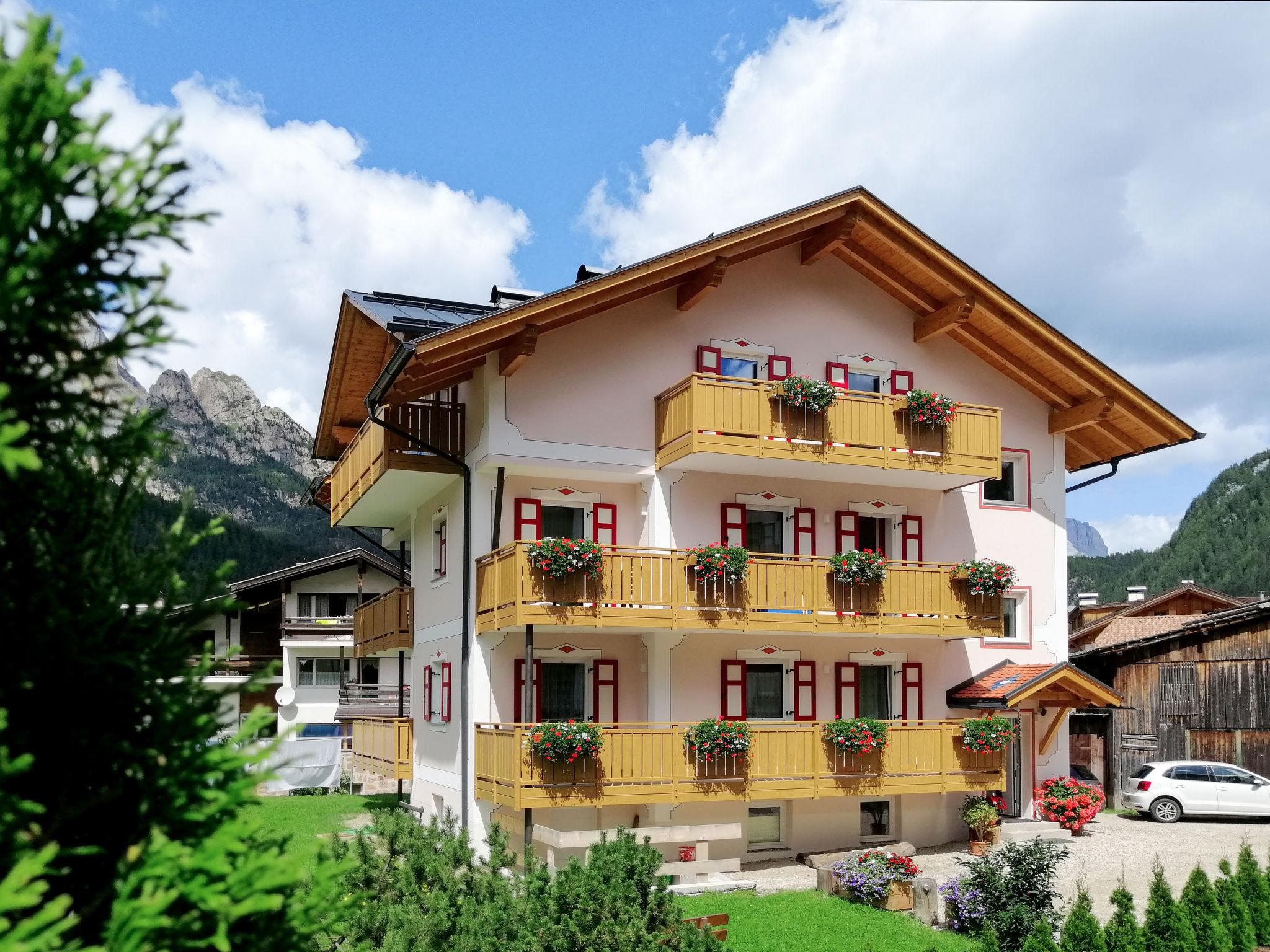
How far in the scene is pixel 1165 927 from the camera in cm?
1344

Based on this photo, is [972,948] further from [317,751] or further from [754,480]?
[317,751]

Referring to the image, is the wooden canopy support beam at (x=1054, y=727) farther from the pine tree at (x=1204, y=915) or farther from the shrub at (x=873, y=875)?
the pine tree at (x=1204, y=915)

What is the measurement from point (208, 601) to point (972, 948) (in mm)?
11635

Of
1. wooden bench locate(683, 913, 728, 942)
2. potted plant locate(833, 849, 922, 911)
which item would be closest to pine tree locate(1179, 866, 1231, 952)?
potted plant locate(833, 849, 922, 911)

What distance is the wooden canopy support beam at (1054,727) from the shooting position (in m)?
24.3

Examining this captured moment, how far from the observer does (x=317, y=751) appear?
123 ft

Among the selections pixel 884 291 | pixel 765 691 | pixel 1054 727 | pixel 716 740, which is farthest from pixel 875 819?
pixel 884 291

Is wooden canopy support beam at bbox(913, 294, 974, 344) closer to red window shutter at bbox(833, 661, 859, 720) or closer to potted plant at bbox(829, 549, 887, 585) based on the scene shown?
potted plant at bbox(829, 549, 887, 585)

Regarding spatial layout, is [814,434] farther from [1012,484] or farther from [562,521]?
[1012,484]

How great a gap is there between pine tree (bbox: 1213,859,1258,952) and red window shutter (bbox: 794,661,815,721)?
882cm

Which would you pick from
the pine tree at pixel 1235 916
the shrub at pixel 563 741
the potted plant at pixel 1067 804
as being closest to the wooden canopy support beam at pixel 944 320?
the potted plant at pixel 1067 804

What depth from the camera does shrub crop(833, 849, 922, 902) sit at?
58.6 feet

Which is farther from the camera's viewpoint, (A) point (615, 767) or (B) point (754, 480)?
(B) point (754, 480)

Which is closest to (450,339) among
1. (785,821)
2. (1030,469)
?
(785,821)
